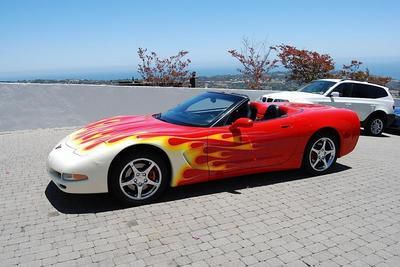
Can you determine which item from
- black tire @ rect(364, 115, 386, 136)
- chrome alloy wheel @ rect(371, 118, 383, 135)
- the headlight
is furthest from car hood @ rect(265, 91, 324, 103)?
the headlight

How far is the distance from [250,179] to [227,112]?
3.73ft

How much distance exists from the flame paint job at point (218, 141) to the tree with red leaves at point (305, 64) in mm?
13125

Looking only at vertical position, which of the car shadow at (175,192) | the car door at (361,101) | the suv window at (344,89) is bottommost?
the car shadow at (175,192)

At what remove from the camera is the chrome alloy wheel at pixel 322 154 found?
584 centimetres

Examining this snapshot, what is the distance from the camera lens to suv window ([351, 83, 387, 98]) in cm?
1099

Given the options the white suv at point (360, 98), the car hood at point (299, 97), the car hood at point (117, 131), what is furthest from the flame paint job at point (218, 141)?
the white suv at point (360, 98)

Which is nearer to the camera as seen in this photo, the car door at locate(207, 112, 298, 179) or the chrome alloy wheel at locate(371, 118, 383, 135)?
the car door at locate(207, 112, 298, 179)

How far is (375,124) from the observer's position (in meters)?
11.0

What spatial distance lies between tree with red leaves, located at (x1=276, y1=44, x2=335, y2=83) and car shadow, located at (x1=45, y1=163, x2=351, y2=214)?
43.3 feet

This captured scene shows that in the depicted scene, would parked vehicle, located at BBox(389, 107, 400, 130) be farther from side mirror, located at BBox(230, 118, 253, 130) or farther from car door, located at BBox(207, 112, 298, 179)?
side mirror, located at BBox(230, 118, 253, 130)

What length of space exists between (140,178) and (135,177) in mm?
65

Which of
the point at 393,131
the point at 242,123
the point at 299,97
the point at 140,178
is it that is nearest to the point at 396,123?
the point at 393,131

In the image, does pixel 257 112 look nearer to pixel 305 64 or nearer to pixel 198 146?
pixel 198 146

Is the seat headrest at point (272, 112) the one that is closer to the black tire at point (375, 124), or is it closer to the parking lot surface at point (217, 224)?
the parking lot surface at point (217, 224)
